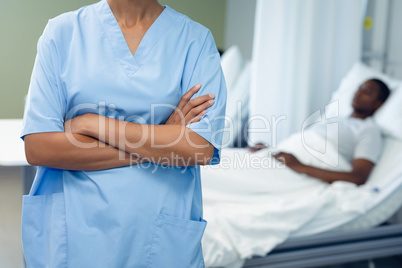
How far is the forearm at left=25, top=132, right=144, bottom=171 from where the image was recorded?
892 mm

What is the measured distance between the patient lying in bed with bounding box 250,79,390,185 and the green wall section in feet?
4.50

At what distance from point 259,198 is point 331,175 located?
0.39 metres

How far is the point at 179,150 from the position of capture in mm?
911

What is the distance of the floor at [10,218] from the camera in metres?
1.23

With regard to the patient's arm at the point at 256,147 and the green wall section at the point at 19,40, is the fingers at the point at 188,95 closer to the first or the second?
the green wall section at the point at 19,40

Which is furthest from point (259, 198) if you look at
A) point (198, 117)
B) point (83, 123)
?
point (83, 123)

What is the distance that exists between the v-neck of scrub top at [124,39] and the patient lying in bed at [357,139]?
129 cm

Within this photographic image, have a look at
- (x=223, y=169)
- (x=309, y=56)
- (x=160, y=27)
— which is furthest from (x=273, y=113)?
(x=160, y=27)

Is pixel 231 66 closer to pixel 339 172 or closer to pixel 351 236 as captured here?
pixel 339 172

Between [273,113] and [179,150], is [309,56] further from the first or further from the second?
[179,150]

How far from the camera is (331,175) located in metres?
2.04

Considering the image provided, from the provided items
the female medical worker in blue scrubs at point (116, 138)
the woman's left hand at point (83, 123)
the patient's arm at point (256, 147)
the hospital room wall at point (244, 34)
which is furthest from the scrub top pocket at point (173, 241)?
the hospital room wall at point (244, 34)

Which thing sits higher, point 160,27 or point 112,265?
point 160,27

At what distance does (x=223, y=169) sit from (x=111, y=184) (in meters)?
1.12
